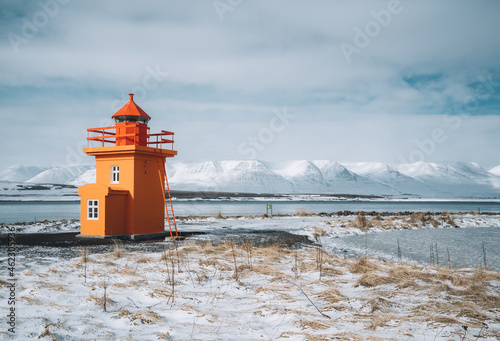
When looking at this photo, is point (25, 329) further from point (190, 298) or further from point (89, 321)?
point (190, 298)

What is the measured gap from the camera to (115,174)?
707 inches

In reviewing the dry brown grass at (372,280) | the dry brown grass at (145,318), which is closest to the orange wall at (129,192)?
the dry brown grass at (145,318)

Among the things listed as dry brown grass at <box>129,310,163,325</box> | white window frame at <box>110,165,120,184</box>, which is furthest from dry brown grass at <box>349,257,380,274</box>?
white window frame at <box>110,165,120,184</box>

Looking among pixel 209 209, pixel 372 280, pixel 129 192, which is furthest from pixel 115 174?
pixel 209 209

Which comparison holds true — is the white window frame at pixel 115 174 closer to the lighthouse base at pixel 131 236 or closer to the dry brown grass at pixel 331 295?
the lighthouse base at pixel 131 236

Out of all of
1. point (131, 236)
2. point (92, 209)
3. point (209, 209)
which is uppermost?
point (92, 209)

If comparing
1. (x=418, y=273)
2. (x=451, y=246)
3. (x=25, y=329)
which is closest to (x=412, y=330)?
(x=418, y=273)

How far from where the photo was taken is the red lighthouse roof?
1761 centimetres

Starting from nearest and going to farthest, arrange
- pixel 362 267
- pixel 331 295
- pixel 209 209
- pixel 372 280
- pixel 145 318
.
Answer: pixel 145 318 → pixel 331 295 → pixel 372 280 → pixel 362 267 → pixel 209 209

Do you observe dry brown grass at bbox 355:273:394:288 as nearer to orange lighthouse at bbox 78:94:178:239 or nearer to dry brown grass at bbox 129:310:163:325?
dry brown grass at bbox 129:310:163:325

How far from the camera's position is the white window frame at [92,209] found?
17.0 meters

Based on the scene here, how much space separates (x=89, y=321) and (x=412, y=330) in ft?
15.9

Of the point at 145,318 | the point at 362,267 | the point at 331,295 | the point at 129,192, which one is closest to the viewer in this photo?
the point at 145,318

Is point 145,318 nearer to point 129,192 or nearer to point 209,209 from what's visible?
point 129,192
